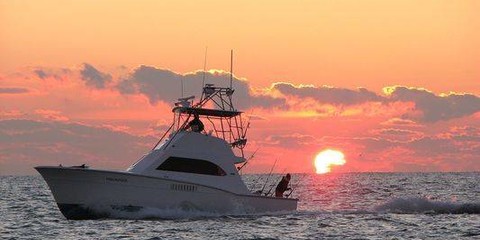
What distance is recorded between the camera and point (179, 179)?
28594mm

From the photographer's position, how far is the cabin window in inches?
1135

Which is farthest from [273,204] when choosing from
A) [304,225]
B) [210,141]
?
[210,141]

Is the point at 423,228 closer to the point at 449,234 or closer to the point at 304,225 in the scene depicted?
the point at 449,234

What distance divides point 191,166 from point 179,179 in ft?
2.64

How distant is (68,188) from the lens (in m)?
27.9

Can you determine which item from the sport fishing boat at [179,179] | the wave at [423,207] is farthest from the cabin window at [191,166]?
the wave at [423,207]

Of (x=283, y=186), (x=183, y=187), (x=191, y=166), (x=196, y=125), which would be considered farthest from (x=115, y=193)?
(x=283, y=186)

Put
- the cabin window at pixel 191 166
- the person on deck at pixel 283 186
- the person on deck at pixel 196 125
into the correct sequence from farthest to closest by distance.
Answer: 1. the person on deck at pixel 283 186
2. the person on deck at pixel 196 125
3. the cabin window at pixel 191 166

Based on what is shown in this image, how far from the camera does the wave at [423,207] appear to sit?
37594 millimetres

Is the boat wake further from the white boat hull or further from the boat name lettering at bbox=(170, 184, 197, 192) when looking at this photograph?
the boat name lettering at bbox=(170, 184, 197, 192)

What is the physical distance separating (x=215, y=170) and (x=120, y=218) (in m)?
3.93

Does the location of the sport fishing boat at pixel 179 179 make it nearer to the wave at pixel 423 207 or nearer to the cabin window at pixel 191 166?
the cabin window at pixel 191 166

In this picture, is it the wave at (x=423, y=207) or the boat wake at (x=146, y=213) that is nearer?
the boat wake at (x=146, y=213)

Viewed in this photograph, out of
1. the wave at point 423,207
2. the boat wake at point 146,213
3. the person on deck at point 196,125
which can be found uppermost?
the person on deck at point 196,125
